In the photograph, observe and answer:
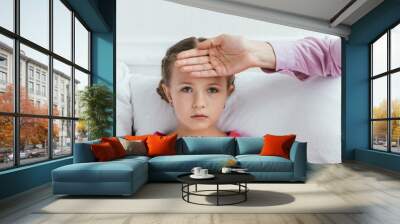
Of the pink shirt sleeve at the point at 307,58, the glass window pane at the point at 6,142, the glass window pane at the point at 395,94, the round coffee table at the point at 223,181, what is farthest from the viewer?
the pink shirt sleeve at the point at 307,58

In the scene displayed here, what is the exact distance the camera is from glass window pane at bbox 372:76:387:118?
27.9 ft

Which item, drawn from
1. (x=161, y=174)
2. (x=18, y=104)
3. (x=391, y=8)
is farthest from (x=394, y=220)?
(x=391, y=8)

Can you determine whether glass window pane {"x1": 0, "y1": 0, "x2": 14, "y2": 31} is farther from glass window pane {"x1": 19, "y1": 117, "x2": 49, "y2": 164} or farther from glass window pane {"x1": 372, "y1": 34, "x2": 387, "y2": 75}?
glass window pane {"x1": 372, "y1": 34, "x2": 387, "y2": 75}

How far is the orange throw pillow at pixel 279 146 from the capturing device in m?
6.49

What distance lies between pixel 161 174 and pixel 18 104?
89.3 inches

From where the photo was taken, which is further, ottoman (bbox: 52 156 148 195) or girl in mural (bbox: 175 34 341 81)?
girl in mural (bbox: 175 34 341 81)

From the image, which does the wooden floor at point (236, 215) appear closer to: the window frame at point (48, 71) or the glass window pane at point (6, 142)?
the glass window pane at point (6, 142)

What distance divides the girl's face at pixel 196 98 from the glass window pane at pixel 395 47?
3.44 m

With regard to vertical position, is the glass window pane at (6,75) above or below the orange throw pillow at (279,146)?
above

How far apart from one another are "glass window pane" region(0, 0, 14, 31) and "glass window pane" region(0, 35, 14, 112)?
16cm

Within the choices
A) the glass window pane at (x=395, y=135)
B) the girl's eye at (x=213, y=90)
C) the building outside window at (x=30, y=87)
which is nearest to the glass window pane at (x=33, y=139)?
the building outside window at (x=30, y=87)

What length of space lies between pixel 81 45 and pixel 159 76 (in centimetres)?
173

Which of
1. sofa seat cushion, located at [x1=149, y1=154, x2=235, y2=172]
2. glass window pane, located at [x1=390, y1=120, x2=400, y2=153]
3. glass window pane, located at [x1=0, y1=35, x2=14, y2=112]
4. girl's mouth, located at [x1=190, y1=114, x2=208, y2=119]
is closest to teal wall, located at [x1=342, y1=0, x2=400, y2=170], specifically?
glass window pane, located at [x1=390, y1=120, x2=400, y2=153]

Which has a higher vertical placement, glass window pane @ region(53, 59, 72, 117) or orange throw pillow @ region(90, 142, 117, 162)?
glass window pane @ region(53, 59, 72, 117)
